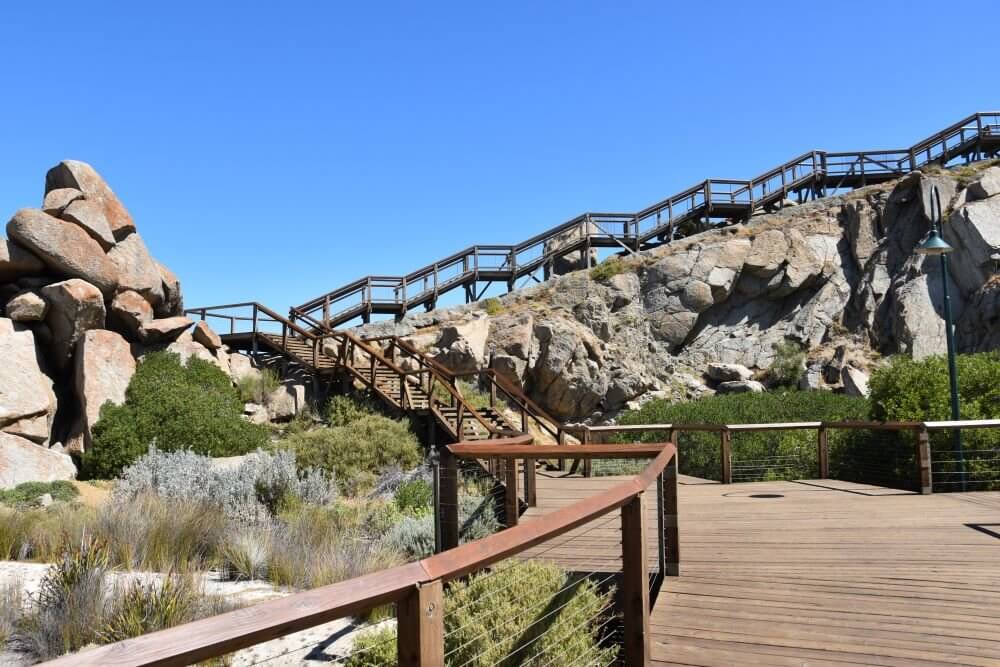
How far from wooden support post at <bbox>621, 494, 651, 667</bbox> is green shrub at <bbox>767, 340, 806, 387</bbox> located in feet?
80.5

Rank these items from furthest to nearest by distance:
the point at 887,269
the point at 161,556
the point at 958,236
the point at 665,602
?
the point at 887,269 < the point at 958,236 < the point at 161,556 < the point at 665,602

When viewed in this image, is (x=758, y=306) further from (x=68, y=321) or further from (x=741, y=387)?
(x=68, y=321)

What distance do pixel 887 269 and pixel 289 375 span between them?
2390cm

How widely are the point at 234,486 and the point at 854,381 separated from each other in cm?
2170

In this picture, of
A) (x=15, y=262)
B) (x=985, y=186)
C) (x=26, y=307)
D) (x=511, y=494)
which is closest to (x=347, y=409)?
(x=26, y=307)

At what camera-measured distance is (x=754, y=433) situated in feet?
50.2

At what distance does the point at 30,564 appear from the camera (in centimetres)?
701

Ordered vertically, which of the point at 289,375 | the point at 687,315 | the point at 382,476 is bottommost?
the point at 382,476

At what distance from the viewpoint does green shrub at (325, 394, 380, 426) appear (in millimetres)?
17328

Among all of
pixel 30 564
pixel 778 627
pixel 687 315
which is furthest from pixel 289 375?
pixel 778 627

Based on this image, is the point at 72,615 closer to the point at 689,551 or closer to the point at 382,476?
the point at 689,551

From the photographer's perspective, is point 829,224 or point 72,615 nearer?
point 72,615

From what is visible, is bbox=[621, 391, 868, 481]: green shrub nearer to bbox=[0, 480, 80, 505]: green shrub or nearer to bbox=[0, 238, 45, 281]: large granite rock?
bbox=[0, 480, 80, 505]: green shrub

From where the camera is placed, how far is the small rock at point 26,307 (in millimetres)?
15656
